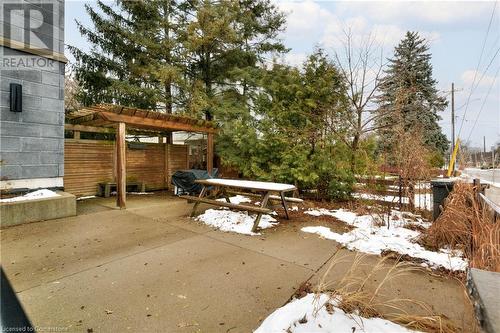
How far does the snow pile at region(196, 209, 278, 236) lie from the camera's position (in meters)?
4.77

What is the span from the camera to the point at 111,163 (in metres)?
8.23

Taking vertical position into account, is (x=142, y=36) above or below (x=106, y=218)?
above

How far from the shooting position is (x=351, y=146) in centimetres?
744

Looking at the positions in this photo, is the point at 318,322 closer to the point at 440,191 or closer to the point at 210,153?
the point at 440,191

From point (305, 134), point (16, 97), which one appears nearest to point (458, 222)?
point (305, 134)

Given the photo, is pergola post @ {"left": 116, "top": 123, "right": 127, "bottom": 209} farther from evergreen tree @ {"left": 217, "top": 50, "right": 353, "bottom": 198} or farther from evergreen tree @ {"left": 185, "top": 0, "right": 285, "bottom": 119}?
evergreen tree @ {"left": 185, "top": 0, "right": 285, "bottom": 119}

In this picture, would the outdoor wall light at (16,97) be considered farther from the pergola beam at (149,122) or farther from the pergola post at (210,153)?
the pergola post at (210,153)

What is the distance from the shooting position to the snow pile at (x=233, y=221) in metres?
4.77

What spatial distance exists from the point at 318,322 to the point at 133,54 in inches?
413

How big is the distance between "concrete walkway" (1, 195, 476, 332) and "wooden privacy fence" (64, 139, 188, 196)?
2908mm

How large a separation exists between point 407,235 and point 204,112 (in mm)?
7878

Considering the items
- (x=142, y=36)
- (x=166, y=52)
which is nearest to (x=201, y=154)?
(x=166, y=52)

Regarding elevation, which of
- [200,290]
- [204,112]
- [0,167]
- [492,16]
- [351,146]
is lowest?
[200,290]

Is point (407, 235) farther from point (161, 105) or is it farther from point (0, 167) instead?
point (161, 105)
